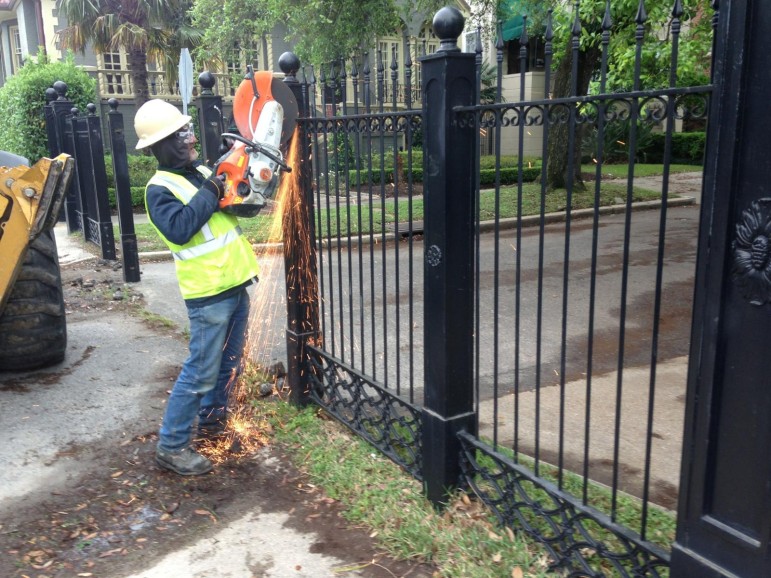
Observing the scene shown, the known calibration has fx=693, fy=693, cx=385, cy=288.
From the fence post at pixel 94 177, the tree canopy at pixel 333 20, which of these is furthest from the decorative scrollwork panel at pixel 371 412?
the tree canopy at pixel 333 20

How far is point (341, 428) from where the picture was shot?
4418 mm

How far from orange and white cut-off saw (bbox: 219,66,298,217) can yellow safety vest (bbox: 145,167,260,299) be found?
0.43 ft

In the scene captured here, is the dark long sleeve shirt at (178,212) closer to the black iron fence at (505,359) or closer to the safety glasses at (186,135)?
the safety glasses at (186,135)

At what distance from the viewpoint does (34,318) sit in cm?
522

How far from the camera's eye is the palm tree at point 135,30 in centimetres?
2045

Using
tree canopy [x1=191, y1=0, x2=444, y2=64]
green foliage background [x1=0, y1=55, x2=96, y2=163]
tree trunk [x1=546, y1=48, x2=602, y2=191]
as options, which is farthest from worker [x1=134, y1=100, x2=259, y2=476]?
tree canopy [x1=191, y1=0, x2=444, y2=64]

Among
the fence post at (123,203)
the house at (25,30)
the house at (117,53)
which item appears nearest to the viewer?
the fence post at (123,203)

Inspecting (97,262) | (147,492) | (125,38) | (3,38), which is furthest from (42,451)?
(3,38)

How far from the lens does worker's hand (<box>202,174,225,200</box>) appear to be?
144 inches

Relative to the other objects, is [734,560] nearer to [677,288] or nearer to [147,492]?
[147,492]

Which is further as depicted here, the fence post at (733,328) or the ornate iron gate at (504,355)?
the ornate iron gate at (504,355)

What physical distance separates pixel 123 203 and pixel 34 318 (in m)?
3.81

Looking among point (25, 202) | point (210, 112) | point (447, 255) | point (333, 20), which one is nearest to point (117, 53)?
point (333, 20)

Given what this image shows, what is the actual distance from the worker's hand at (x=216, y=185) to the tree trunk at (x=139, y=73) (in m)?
19.2
